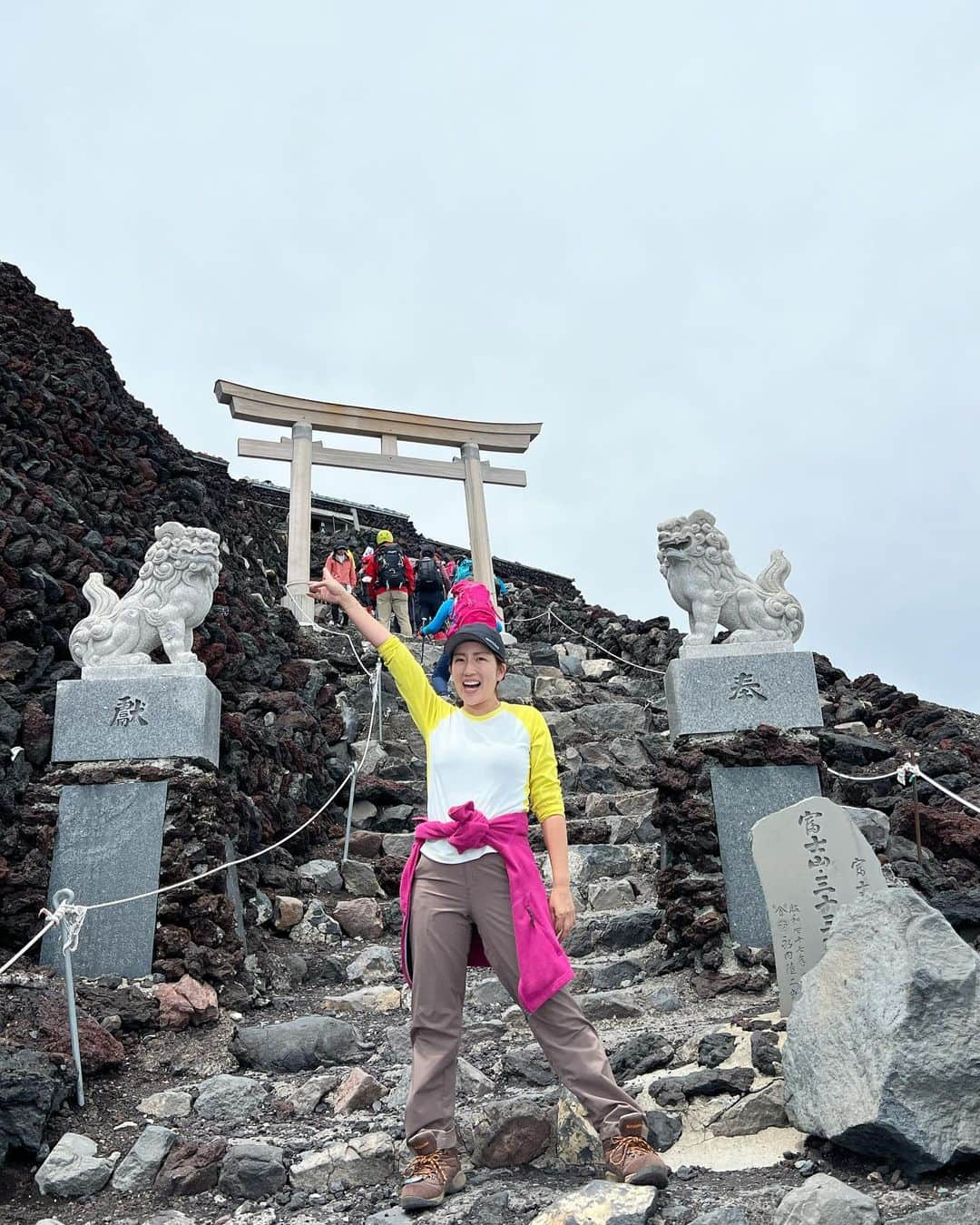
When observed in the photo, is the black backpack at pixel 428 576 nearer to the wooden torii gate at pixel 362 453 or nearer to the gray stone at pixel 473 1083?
the wooden torii gate at pixel 362 453

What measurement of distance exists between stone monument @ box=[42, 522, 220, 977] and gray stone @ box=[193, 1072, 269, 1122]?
1126mm

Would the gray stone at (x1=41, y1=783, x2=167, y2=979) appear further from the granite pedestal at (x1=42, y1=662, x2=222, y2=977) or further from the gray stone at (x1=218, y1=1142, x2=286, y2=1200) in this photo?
the gray stone at (x1=218, y1=1142, x2=286, y2=1200)

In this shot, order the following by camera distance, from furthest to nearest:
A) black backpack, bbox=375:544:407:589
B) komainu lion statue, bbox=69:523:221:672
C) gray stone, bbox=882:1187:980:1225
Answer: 1. black backpack, bbox=375:544:407:589
2. komainu lion statue, bbox=69:523:221:672
3. gray stone, bbox=882:1187:980:1225

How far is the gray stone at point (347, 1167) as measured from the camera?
3145 mm

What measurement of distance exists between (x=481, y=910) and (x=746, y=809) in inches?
111

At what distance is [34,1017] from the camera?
4.08m

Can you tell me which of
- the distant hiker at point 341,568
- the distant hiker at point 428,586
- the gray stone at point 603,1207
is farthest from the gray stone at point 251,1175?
the distant hiker at point 341,568

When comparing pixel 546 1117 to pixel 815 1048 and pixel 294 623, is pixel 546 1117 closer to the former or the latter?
pixel 815 1048

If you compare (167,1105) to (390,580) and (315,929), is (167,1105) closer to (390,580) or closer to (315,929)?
(315,929)

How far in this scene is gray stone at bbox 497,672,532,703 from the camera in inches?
412

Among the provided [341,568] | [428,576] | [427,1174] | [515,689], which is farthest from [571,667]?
[427,1174]

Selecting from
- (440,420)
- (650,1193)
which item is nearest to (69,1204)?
(650,1193)

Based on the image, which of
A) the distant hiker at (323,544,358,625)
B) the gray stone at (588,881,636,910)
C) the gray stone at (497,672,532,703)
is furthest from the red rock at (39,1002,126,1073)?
the distant hiker at (323,544,358,625)

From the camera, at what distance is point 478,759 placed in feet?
9.64
